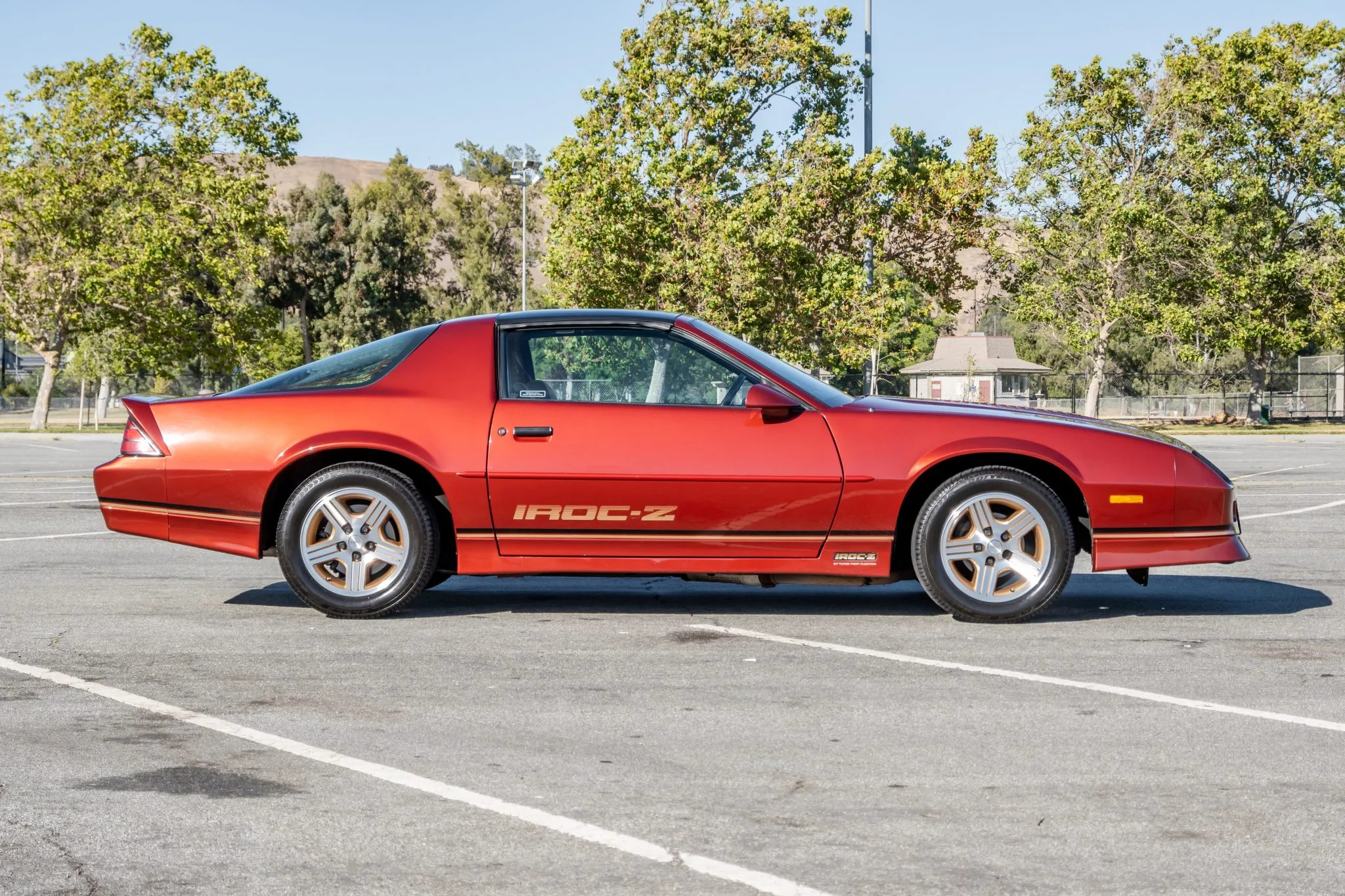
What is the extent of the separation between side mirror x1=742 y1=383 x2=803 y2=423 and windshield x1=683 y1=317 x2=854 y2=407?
0.45ft

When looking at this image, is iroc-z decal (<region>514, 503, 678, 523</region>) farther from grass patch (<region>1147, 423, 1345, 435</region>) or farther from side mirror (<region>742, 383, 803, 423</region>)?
grass patch (<region>1147, 423, 1345, 435</region>)

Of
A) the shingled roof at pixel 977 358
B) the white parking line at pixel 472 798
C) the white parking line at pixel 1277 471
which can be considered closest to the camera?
the white parking line at pixel 472 798

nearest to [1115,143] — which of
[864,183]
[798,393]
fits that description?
[864,183]

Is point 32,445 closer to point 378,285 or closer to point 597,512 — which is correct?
point 597,512

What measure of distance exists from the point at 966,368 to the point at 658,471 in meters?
73.2

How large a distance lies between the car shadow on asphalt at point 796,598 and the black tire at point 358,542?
10.2 inches

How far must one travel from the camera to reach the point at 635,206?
35906 millimetres

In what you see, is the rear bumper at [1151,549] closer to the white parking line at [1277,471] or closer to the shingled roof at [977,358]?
the white parking line at [1277,471]

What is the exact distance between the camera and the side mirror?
661cm

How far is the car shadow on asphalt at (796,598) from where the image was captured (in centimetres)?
729

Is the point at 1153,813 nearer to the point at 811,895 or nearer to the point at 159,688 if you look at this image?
the point at 811,895

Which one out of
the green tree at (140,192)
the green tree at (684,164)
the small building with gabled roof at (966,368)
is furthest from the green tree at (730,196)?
the small building with gabled roof at (966,368)

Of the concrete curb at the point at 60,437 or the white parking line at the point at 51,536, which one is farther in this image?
the concrete curb at the point at 60,437

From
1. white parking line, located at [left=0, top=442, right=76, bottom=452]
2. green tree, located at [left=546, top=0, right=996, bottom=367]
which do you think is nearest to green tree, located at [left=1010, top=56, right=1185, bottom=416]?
green tree, located at [left=546, top=0, right=996, bottom=367]
